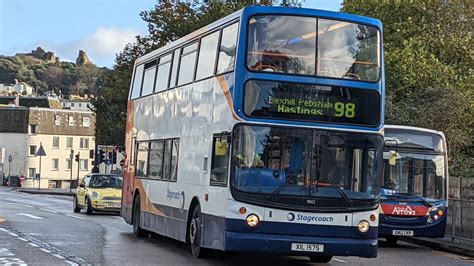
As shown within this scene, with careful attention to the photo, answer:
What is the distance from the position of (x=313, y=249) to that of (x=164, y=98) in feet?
21.6

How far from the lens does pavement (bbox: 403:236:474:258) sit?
1860cm

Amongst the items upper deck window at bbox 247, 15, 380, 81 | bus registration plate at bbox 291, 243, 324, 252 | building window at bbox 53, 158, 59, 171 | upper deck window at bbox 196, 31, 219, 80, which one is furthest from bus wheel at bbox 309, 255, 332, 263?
building window at bbox 53, 158, 59, 171

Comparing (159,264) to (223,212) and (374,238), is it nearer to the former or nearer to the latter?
(223,212)

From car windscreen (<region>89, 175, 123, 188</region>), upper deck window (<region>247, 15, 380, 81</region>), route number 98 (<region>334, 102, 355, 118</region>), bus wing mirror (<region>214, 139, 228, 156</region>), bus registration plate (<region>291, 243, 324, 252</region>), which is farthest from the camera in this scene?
car windscreen (<region>89, 175, 123, 188</region>)

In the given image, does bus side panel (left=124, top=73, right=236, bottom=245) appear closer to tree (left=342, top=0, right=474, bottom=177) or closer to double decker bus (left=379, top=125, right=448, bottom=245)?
double decker bus (left=379, top=125, right=448, bottom=245)

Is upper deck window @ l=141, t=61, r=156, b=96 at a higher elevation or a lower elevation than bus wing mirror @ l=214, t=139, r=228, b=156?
higher

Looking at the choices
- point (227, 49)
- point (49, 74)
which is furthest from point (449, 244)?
point (49, 74)

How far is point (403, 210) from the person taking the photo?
1944 centimetres

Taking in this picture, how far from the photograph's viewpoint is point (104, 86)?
5047 centimetres

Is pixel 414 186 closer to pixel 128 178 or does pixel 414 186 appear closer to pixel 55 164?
pixel 128 178

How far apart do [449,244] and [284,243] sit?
8.45 metres

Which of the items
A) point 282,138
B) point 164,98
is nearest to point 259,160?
point 282,138

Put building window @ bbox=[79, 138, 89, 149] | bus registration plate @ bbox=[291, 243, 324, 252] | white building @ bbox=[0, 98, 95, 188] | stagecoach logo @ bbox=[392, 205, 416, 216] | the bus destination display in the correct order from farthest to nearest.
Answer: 1. building window @ bbox=[79, 138, 89, 149]
2. white building @ bbox=[0, 98, 95, 188]
3. stagecoach logo @ bbox=[392, 205, 416, 216]
4. the bus destination display
5. bus registration plate @ bbox=[291, 243, 324, 252]

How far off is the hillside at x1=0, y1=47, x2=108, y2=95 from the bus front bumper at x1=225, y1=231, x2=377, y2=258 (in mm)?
141385
